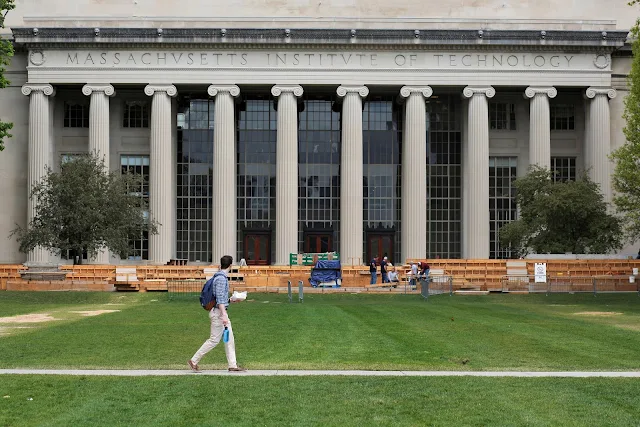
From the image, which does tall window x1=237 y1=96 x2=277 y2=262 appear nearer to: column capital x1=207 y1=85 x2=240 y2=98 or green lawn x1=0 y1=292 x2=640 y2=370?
column capital x1=207 y1=85 x2=240 y2=98

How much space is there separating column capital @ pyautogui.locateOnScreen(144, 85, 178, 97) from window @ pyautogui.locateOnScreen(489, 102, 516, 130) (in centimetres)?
2532

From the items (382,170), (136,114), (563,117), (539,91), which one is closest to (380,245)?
(382,170)

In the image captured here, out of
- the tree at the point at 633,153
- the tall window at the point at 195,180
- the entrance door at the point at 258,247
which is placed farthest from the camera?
the entrance door at the point at 258,247

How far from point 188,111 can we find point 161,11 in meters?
8.15

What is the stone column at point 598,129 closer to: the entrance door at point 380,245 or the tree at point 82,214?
the entrance door at point 380,245

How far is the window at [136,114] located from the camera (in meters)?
73.2

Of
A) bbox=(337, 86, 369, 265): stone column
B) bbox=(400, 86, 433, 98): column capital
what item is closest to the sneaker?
bbox=(337, 86, 369, 265): stone column

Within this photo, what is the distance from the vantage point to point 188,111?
73938 millimetres

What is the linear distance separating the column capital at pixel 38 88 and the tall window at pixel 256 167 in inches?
580

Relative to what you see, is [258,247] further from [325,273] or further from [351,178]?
[325,273]

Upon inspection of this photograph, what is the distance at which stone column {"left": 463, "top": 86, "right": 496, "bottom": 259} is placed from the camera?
67.6 m

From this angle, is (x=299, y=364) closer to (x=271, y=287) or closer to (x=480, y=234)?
(x=271, y=287)

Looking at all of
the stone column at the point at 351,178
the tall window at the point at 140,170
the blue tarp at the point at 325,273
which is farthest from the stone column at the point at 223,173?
the blue tarp at the point at 325,273

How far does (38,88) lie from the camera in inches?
2712
